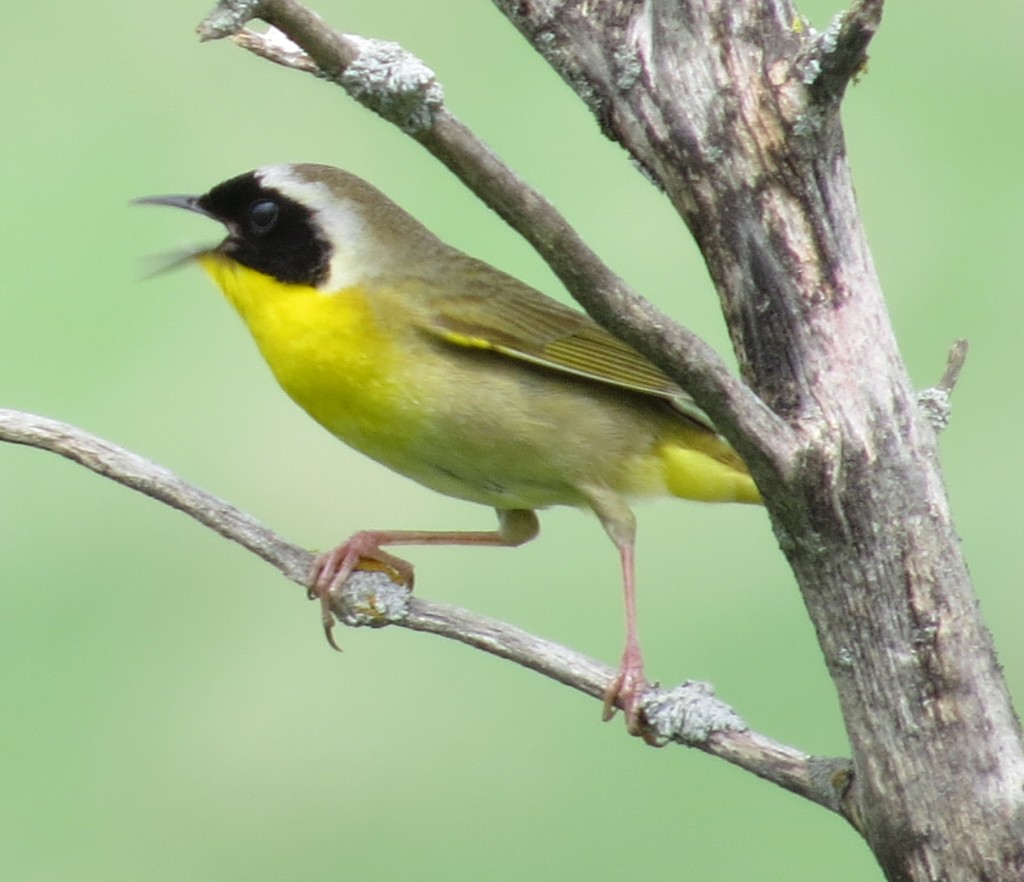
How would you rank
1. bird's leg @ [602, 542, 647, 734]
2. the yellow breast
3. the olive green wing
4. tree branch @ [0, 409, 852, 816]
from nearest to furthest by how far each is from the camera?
tree branch @ [0, 409, 852, 816]
bird's leg @ [602, 542, 647, 734]
the yellow breast
the olive green wing

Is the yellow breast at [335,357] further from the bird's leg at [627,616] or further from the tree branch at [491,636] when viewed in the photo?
the tree branch at [491,636]

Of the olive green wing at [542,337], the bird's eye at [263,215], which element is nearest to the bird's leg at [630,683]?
the olive green wing at [542,337]

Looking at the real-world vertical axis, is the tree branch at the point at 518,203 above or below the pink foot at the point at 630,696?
above

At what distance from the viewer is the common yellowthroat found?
3949 mm

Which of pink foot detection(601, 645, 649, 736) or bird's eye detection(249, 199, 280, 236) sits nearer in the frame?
pink foot detection(601, 645, 649, 736)

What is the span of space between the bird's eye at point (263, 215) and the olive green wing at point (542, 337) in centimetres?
36

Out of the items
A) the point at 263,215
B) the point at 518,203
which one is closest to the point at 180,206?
the point at 263,215

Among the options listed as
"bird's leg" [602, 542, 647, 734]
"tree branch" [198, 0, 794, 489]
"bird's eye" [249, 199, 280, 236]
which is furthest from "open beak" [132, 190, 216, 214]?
"tree branch" [198, 0, 794, 489]

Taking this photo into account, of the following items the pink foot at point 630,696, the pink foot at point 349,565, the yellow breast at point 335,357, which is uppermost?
the yellow breast at point 335,357

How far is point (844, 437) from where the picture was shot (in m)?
2.79

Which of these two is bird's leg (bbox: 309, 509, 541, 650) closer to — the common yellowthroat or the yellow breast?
the common yellowthroat

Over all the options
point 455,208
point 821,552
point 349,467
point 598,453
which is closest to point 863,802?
point 821,552

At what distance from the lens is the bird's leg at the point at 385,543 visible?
3.83 m

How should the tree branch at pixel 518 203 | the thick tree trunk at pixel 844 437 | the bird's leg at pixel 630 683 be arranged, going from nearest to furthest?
1. the tree branch at pixel 518 203
2. the thick tree trunk at pixel 844 437
3. the bird's leg at pixel 630 683
